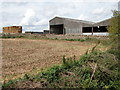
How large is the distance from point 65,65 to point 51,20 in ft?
64.1

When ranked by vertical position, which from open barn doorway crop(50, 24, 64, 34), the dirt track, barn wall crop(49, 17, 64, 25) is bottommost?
the dirt track

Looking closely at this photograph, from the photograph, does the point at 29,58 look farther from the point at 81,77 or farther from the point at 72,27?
the point at 72,27

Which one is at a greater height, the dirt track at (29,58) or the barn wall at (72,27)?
the barn wall at (72,27)

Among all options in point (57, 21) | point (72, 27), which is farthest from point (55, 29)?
point (72, 27)

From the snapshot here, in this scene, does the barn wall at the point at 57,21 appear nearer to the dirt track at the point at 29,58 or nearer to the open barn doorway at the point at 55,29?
the open barn doorway at the point at 55,29

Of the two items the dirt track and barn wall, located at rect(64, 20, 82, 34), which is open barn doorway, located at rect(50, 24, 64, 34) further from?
the dirt track

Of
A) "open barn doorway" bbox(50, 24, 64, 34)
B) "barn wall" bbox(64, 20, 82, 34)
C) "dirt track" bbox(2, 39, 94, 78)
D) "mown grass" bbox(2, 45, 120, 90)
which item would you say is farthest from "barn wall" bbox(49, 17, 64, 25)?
"mown grass" bbox(2, 45, 120, 90)

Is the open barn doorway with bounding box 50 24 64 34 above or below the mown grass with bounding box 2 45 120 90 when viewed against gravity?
above

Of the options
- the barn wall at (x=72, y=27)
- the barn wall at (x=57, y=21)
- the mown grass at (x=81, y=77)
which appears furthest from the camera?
the barn wall at (x=57, y=21)

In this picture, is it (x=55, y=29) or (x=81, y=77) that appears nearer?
(x=81, y=77)

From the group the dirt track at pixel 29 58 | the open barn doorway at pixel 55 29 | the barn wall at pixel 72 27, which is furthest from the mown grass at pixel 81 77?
the open barn doorway at pixel 55 29

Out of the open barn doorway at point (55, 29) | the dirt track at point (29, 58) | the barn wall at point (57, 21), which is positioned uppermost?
the barn wall at point (57, 21)

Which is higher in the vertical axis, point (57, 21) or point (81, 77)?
point (57, 21)

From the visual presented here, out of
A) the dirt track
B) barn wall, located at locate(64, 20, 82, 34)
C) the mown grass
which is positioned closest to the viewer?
the mown grass
